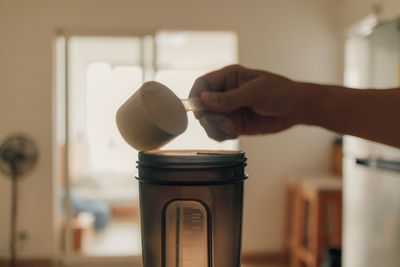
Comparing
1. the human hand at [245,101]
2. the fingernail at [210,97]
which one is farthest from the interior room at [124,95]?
the fingernail at [210,97]

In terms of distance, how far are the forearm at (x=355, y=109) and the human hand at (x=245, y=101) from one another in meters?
0.03

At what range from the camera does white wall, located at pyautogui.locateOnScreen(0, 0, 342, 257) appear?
3.14 m

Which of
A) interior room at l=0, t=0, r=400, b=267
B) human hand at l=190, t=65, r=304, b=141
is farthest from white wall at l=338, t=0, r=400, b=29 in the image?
human hand at l=190, t=65, r=304, b=141

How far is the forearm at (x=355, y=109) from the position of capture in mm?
623

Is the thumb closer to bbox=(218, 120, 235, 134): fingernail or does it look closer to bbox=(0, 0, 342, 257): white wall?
bbox=(218, 120, 235, 134): fingernail

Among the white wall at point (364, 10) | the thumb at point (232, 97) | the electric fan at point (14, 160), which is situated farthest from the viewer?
the electric fan at point (14, 160)

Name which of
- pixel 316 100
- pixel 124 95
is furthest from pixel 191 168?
pixel 124 95

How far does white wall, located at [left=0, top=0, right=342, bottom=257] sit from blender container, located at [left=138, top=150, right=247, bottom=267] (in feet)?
9.12

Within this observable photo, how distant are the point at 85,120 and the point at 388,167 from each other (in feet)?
8.71

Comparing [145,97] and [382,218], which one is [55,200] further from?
[145,97]

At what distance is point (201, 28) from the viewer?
321 cm

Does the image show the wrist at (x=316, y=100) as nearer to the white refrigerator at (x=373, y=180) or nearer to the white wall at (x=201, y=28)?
the white refrigerator at (x=373, y=180)

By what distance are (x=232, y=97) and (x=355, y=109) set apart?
208 mm

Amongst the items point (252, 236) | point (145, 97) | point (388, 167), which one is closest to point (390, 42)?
point (388, 167)
